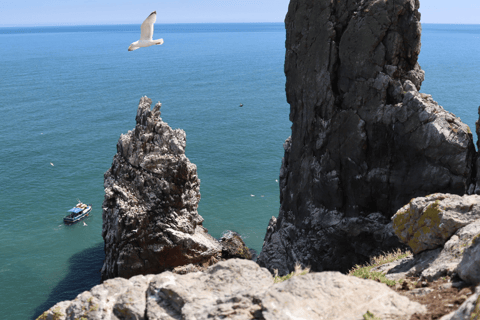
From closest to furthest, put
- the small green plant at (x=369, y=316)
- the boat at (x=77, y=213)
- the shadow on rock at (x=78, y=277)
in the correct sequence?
the small green plant at (x=369, y=316) < the shadow on rock at (x=78, y=277) < the boat at (x=77, y=213)

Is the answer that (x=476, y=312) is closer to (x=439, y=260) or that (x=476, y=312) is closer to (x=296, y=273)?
(x=296, y=273)

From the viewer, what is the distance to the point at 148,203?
4012 centimetres

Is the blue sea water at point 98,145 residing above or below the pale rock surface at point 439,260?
below

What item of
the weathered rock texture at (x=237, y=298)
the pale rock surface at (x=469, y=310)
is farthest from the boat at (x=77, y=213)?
the pale rock surface at (x=469, y=310)

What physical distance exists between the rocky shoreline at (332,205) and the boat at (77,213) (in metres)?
18.5

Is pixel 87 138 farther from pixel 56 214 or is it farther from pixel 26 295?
pixel 26 295

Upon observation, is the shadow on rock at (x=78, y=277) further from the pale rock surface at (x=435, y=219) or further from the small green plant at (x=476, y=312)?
the small green plant at (x=476, y=312)

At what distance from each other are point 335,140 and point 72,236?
39974mm

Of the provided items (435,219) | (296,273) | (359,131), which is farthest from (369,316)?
(359,131)

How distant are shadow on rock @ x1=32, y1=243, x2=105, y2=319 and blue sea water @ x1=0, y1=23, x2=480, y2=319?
0.12m

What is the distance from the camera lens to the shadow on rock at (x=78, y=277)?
4267 centimetres

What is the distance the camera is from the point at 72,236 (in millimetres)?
55719

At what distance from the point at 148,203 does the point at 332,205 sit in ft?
58.6

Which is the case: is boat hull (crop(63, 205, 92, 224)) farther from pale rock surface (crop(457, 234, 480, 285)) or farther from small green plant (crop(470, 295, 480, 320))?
small green plant (crop(470, 295, 480, 320))
